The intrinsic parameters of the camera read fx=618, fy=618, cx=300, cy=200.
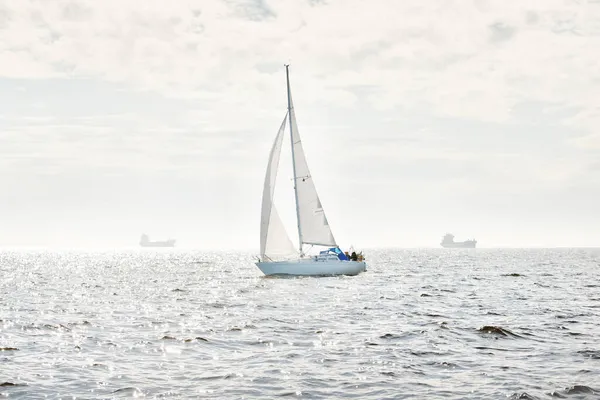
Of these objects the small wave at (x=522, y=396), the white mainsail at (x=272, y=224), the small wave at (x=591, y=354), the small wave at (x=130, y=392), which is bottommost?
the small wave at (x=130, y=392)

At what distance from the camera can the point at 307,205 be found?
196 feet

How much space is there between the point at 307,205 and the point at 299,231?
2875mm

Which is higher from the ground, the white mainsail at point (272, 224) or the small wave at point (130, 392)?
the white mainsail at point (272, 224)

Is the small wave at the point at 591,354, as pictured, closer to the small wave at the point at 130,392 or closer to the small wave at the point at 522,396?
the small wave at the point at 522,396

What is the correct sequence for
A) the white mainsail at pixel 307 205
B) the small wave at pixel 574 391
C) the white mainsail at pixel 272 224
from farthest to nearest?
the white mainsail at pixel 307 205
the white mainsail at pixel 272 224
the small wave at pixel 574 391

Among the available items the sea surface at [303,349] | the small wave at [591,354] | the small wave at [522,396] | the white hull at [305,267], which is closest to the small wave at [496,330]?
the sea surface at [303,349]

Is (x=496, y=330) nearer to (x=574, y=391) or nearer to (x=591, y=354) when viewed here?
(x=591, y=354)

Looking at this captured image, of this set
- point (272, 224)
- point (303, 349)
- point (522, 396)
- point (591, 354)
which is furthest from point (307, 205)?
point (522, 396)

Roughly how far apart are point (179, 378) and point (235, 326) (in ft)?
32.3

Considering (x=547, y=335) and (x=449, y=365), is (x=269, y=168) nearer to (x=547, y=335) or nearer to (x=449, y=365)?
(x=547, y=335)

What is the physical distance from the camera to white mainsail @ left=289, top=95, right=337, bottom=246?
59.2m

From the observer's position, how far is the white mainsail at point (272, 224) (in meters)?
55.2

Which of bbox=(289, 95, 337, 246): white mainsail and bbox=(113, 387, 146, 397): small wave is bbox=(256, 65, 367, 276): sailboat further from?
bbox=(113, 387, 146, 397): small wave

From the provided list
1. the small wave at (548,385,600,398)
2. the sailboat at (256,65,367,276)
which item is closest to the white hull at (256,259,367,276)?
the sailboat at (256,65,367,276)
